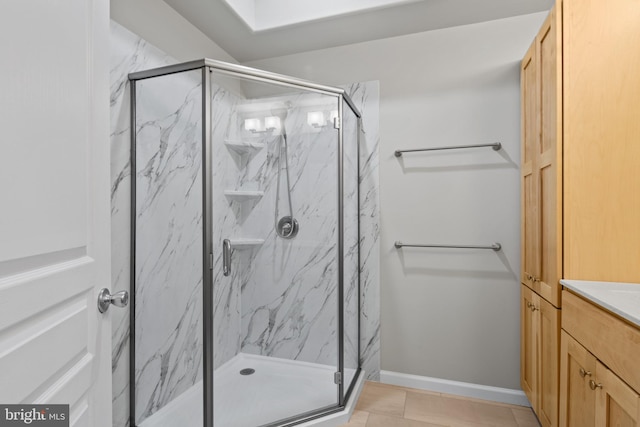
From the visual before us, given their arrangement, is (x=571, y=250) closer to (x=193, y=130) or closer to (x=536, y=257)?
(x=536, y=257)

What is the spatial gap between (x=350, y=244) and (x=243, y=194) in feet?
2.69

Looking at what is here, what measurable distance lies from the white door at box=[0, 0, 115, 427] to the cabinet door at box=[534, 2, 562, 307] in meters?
1.67

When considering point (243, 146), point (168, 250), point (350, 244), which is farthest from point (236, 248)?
point (350, 244)

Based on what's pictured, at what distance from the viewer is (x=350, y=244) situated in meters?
2.18

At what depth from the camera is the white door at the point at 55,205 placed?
1.84ft

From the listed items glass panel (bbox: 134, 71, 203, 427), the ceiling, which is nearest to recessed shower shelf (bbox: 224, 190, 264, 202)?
glass panel (bbox: 134, 71, 203, 427)

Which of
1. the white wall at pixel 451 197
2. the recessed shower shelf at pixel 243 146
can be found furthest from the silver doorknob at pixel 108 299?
the white wall at pixel 451 197

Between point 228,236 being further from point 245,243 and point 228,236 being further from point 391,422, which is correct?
point 391,422

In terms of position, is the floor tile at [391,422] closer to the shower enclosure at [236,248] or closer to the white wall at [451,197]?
the shower enclosure at [236,248]

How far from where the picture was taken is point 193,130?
1577 millimetres

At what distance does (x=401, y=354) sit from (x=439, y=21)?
87.2 inches

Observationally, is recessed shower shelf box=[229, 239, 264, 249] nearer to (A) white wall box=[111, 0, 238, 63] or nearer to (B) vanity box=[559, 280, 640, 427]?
(A) white wall box=[111, 0, 238, 63]

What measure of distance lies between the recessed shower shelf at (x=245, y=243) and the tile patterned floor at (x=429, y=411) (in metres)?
1.13

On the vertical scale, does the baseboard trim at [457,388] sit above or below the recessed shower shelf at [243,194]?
below
